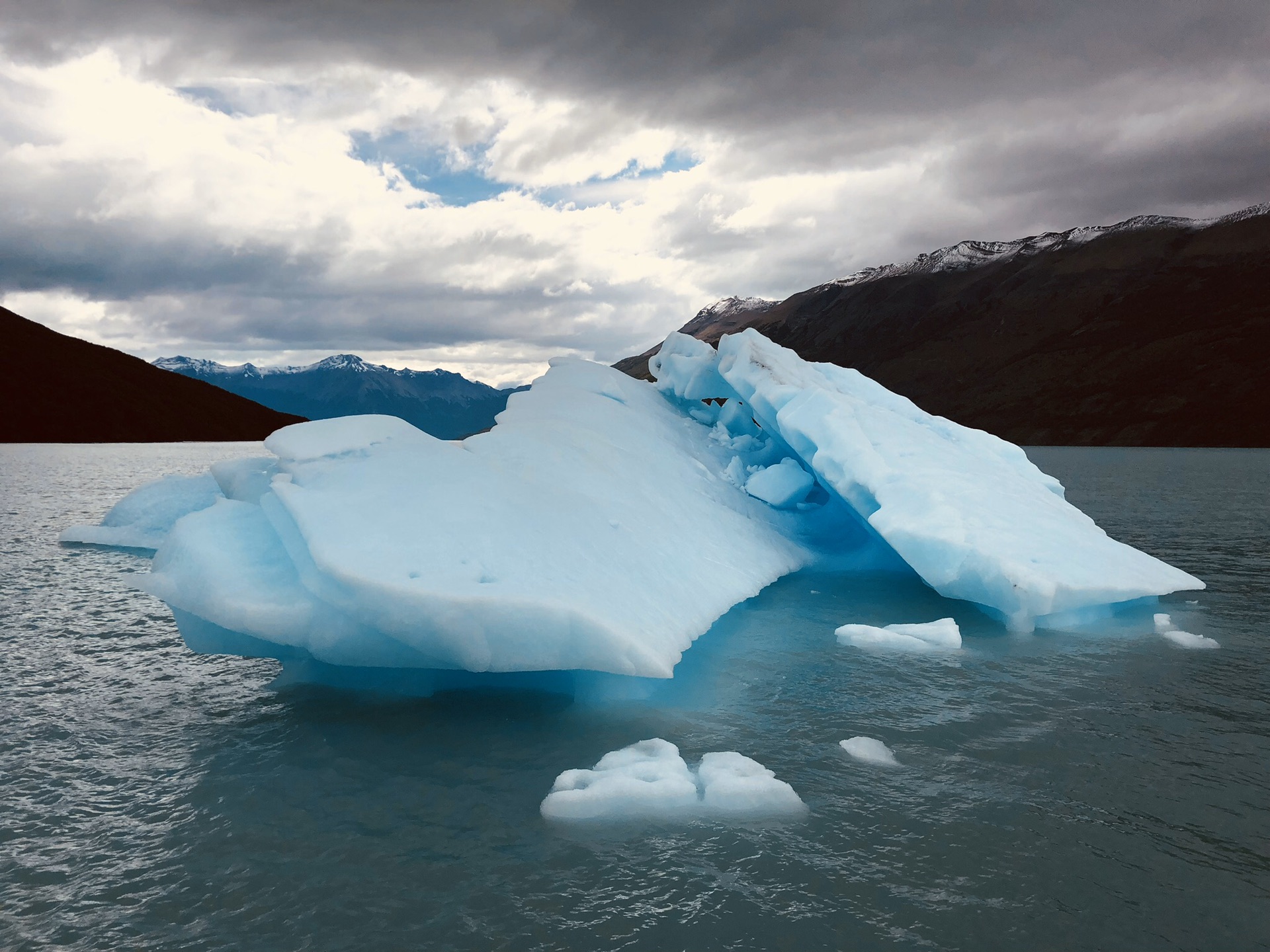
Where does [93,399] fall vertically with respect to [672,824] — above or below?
above

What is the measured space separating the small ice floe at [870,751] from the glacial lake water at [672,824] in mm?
154

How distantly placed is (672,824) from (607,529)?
4.85 m

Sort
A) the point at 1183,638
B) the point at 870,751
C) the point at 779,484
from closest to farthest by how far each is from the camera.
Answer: the point at 870,751 < the point at 1183,638 < the point at 779,484

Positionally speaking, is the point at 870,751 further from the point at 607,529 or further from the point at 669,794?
the point at 607,529

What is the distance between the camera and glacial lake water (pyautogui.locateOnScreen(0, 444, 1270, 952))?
16.1 ft

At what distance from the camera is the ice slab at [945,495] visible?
1220cm

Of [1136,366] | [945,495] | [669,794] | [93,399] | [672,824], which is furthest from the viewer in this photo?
[1136,366]

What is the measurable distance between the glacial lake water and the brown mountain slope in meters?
127

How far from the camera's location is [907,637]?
11305 mm

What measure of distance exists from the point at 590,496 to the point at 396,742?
→ 4537 mm

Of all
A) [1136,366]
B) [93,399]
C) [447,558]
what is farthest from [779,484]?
[1136,366]

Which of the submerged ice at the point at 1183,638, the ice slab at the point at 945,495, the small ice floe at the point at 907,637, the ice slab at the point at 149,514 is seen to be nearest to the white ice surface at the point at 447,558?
the small ice floe at the point at 907,637

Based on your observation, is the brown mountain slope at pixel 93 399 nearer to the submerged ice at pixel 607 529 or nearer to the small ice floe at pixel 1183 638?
the submerged ice at pixel 607 529

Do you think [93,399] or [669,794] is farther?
[93,399]
